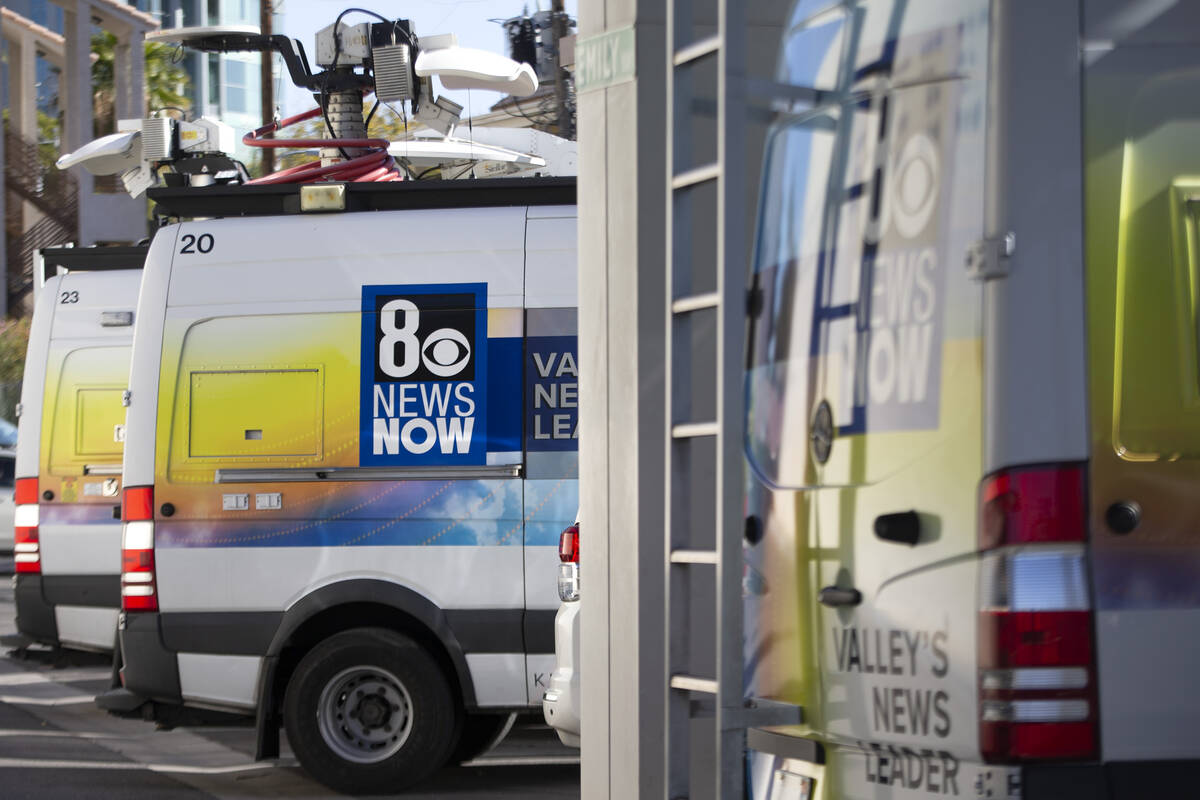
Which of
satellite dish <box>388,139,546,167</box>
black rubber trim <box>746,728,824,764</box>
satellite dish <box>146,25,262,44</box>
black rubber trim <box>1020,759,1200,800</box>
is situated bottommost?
black rubber trim <box>746,728,824,764</box>

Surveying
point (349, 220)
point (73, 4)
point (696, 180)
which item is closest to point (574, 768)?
point (349, 220)

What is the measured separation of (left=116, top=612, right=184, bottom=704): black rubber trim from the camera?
7.41 m

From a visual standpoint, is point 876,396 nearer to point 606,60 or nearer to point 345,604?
point 606,60

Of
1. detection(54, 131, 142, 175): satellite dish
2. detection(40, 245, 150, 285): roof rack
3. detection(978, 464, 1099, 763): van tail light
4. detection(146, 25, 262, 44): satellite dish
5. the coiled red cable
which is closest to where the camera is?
detection(978, 464, 1099, 763): van tail light

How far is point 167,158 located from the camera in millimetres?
9195

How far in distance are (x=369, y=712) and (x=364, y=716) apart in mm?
31

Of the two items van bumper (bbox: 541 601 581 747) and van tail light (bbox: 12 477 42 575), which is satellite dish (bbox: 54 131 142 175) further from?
van bumper (bbox: 541 601 581 747)

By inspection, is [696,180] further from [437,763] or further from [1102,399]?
[437,763]

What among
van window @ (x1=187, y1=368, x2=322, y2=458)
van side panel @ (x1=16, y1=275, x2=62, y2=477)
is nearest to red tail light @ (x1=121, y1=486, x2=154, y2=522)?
van window @ (x1=187, y1=368, x2=322, y2=458)

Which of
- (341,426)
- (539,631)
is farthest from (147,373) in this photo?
(539,631)

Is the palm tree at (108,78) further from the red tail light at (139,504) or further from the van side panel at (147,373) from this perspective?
the red tail light at (139,504)

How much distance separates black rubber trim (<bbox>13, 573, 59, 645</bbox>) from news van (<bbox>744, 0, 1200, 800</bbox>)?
7.71 m

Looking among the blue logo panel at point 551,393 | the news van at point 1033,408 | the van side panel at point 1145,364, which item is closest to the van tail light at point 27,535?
the blue logo panel at point 551,393

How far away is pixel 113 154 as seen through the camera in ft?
30.7
